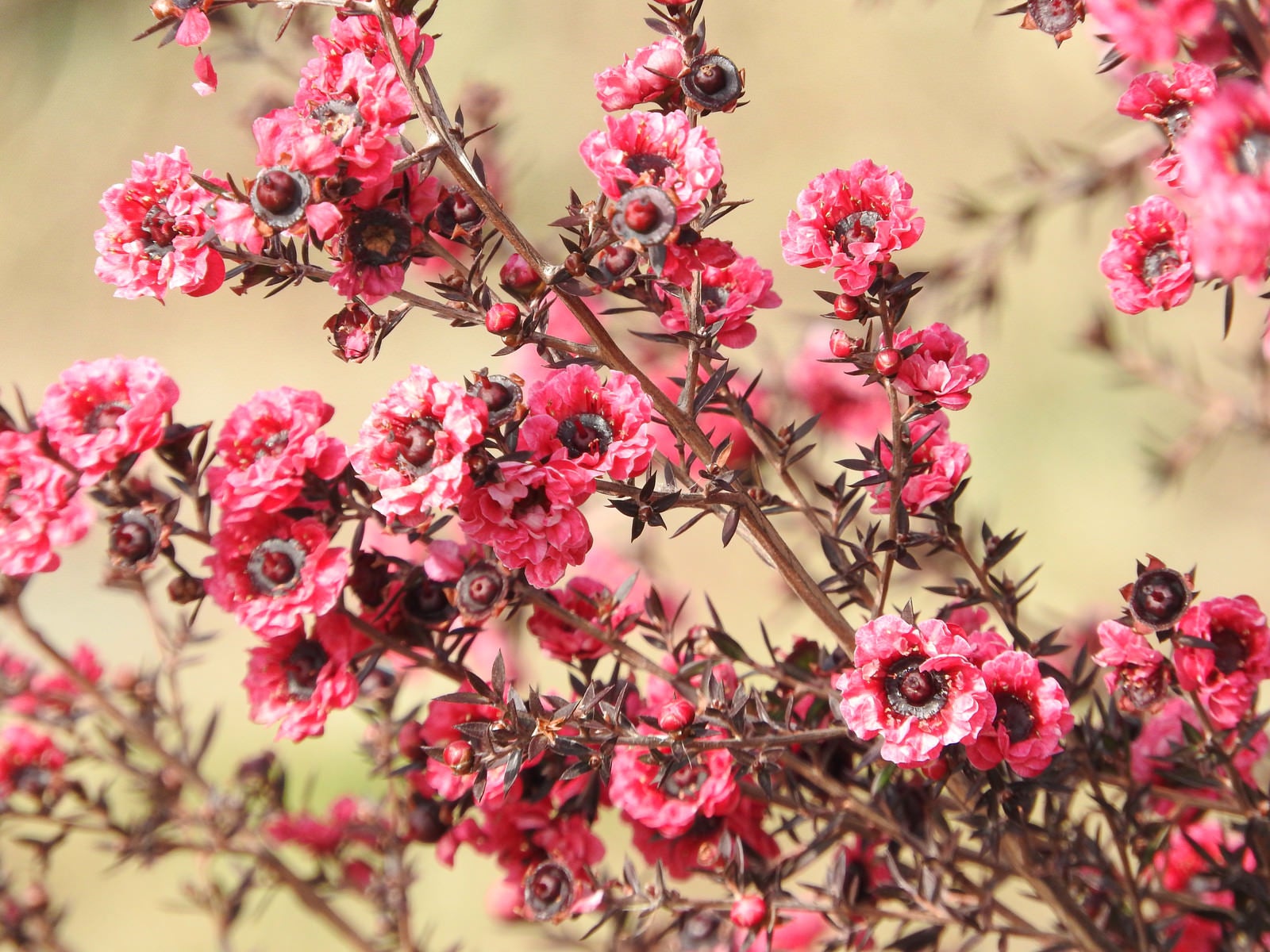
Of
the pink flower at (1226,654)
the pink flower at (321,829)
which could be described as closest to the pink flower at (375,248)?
the pink flower at (1226,654)

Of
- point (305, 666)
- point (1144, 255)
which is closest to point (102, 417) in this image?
point (305, 666)

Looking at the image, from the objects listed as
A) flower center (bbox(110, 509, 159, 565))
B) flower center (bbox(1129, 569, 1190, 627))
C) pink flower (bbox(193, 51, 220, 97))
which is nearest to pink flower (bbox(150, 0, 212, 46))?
pink flower (bbox(193, 51, 220, 97))

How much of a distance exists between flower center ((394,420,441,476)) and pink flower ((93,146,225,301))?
195 millimetres

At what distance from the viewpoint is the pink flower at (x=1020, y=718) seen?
72 centimetres

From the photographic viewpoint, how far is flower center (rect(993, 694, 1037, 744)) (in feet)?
2.42

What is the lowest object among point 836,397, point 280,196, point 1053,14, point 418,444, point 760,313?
point 418,444

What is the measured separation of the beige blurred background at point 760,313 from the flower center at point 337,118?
35.3 inches

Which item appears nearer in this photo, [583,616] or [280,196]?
[280,196]

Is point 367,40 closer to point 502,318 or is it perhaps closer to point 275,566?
point 502,318

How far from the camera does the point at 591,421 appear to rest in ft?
2.44

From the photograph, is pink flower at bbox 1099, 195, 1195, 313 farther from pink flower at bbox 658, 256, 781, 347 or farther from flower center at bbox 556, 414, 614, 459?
flower center at bbox 556, 414, 614, 459

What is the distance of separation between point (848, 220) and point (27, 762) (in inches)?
48.0

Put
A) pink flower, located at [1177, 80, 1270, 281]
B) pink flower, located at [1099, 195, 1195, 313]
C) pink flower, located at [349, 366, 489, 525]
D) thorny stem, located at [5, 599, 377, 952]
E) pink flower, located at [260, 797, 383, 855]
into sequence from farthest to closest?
pink flower, located at [260, 797, 383, 855]
thorny stem, located at [5, 599, 377, 952]
pink flower, located at [1099, 195, 1195, 313]
pink flower, located at [349, 366, 489, 525]
pink flower, located at [1177, 80, 1270, 281]

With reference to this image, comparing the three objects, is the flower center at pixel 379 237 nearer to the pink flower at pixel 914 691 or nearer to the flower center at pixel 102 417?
the flower center at pixel 102 417
